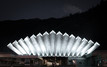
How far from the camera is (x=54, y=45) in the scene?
32469 millimetres

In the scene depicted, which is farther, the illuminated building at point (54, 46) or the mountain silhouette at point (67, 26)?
the mountain silhouette at point (67, 26)

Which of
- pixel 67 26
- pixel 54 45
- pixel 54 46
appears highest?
pixel 67 26

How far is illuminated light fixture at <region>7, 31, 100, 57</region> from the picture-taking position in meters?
31.9

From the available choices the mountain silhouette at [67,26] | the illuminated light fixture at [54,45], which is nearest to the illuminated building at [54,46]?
the illuminated light fixture at [54,45]

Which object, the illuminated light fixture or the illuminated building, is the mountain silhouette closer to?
the illuminated building

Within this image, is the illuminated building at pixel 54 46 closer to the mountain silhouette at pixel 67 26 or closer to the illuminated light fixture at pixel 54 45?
the illuminated light fixture at pixel 54 45

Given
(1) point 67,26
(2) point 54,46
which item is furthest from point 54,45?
(1) point 67,26

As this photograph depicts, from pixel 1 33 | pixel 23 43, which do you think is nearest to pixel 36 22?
pixel 1 33

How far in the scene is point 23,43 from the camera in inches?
1293

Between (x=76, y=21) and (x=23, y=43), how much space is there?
83956 mm

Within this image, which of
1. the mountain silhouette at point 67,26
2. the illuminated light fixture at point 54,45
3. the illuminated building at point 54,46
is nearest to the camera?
the illuminated building at point 54,46

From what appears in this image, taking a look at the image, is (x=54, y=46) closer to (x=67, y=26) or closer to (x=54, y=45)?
(x=54, y=45)

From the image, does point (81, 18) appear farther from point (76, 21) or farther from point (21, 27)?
point (21, 27)

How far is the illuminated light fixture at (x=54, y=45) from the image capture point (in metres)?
31.9
